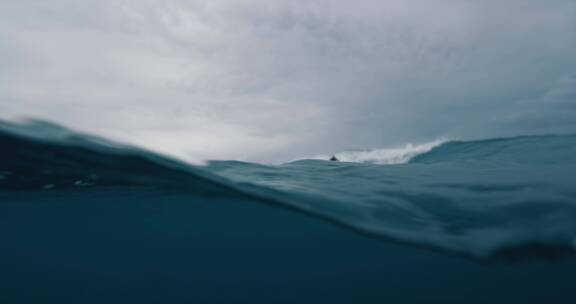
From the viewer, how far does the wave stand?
5.41 meters

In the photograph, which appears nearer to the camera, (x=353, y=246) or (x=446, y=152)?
(x=353, y=246)

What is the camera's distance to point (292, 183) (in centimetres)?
729

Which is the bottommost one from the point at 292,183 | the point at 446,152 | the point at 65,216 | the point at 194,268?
the point at 194,268

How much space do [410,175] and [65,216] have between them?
7602 millimetres

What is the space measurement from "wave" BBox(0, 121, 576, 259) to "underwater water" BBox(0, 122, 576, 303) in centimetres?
2

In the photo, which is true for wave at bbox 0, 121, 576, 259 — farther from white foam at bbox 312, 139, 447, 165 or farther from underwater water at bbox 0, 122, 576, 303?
white foam at bbox 312, 139, 447, 165

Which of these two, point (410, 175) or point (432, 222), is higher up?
point (410, 175)

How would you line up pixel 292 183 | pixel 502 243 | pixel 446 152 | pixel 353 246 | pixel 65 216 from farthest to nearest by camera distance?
pixel 446 152 < pixel 292 183 < pixel 65 216 < pixel 353 246 < pixel 502 243

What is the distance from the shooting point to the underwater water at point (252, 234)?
17.2 ft

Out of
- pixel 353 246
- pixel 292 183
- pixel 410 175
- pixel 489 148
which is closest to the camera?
pixel 353 246

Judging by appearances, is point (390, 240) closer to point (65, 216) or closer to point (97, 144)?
point (97, 144)

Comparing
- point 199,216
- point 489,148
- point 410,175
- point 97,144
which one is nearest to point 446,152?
point 489,148

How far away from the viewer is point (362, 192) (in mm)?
6906

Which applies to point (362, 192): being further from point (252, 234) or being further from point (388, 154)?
point (388, 154)
